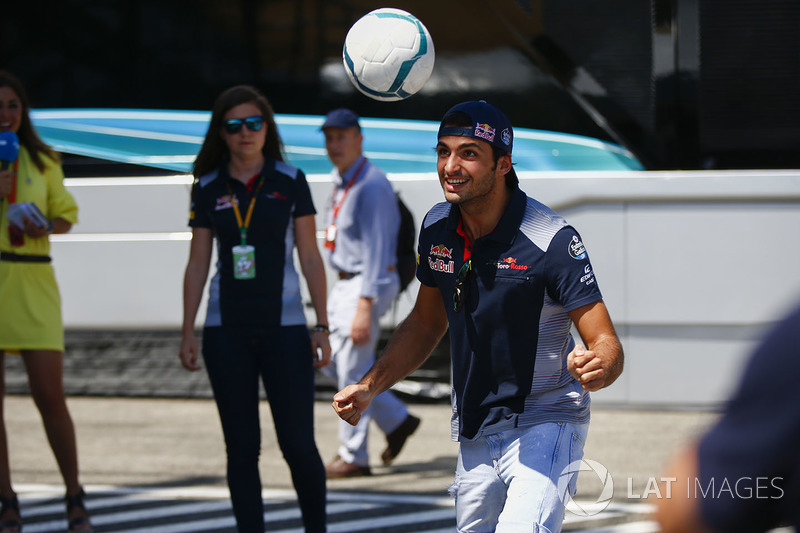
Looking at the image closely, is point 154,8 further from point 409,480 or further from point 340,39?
point 409,480

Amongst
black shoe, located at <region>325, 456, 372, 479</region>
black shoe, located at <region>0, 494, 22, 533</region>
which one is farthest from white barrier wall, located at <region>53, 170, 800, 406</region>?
black shoe, located at <region>0, 494, 22, 533</region>

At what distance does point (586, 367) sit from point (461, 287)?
0.61 metres

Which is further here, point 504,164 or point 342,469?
point 342,469

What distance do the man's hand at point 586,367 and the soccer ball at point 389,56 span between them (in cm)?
160

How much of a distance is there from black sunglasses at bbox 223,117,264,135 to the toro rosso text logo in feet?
5.22

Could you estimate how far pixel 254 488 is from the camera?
453 cm

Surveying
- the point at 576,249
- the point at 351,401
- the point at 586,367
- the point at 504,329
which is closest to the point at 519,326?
the point at 504,329

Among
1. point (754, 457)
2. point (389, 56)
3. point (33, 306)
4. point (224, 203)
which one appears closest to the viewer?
point (754, 457)

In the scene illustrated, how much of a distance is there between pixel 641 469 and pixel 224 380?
306 cm

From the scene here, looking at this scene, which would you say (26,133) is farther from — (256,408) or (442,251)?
(442,251)

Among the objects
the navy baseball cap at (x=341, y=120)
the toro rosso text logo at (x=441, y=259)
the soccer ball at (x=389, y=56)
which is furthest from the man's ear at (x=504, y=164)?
the navy baseball cap at (x=341, y=120)

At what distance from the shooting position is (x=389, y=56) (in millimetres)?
4078

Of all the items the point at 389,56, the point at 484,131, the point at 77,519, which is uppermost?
the point at 389,56

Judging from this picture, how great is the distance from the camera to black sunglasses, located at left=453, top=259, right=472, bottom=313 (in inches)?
132
